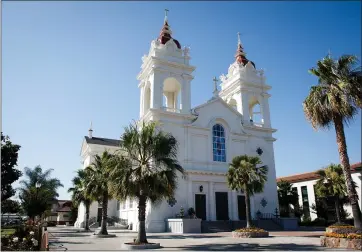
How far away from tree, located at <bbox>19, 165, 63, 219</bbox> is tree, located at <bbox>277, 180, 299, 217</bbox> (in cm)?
3020

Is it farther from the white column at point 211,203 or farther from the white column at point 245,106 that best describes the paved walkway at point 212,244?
the white column at point 245,106

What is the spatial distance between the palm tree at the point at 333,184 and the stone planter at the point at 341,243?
17823 millimetres

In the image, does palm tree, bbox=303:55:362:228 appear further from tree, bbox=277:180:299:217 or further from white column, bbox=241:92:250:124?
tree, bbox=277:180:299:217

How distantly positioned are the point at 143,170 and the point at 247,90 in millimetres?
25305

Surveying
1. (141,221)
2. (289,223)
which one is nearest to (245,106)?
(289,223)

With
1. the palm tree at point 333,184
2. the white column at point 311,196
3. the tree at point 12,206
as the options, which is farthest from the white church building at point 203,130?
the tree at point 12,206

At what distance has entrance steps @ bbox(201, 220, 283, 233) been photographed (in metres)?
27.8

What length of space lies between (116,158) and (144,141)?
1778 millimetres

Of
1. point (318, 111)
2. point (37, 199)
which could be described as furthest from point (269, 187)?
point (37, 199)

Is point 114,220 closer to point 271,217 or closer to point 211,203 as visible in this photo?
point 211,203

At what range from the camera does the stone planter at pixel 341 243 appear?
45.1 ft

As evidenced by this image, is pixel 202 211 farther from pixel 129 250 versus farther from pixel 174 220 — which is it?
pixel 129 250

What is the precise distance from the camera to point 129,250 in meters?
15.0

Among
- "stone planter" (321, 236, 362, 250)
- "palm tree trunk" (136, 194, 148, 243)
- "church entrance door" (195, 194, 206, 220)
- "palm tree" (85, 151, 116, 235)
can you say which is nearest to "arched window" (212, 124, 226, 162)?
"church entrance door" (195, 194, 206, 220)
